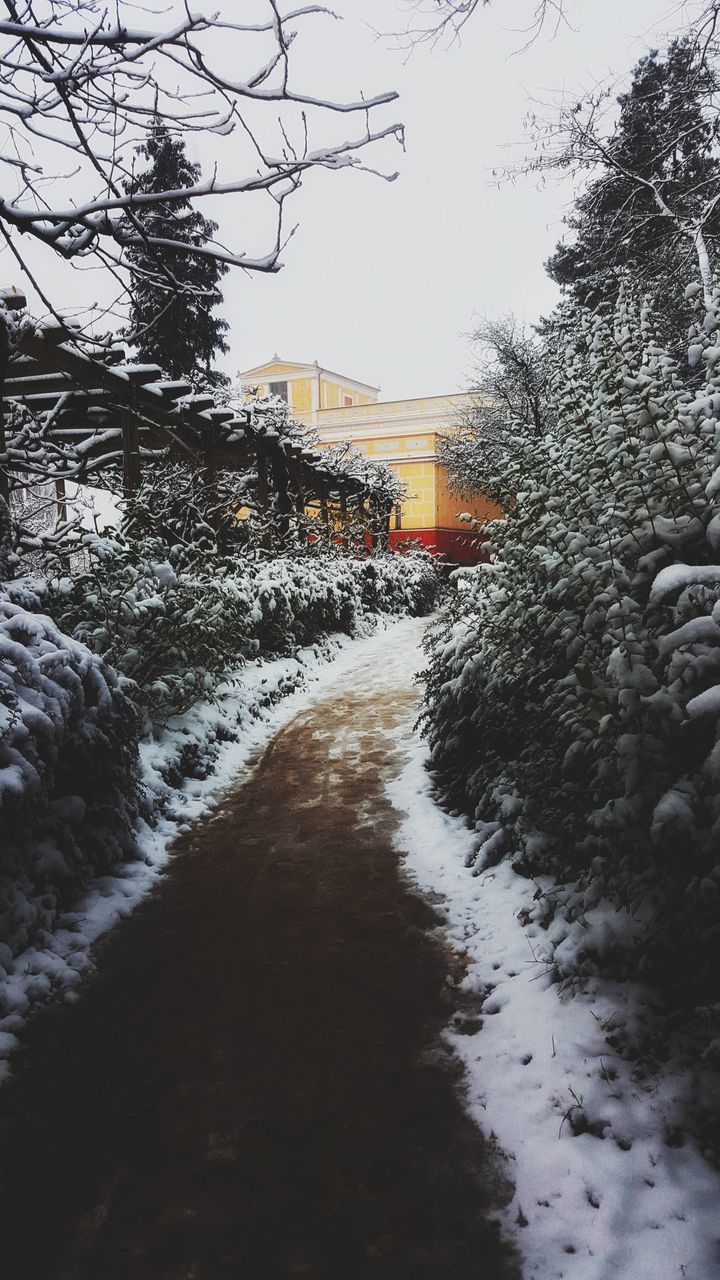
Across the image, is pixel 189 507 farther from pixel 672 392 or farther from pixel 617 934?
pixel 617 934

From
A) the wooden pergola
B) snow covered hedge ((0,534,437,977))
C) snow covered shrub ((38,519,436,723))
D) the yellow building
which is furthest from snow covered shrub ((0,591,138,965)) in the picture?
the yellow building

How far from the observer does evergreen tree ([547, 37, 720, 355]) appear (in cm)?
746

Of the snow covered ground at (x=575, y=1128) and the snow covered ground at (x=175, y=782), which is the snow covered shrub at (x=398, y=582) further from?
the snow covered ground at (x=575, y=1128)

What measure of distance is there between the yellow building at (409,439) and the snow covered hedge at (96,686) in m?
19.3

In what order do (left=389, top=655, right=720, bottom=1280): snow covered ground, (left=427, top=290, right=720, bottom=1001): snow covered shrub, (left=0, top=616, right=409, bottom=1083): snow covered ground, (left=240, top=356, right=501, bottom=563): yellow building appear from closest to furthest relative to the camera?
1. (left=389, top=655, right=720, bottom=1280): snow covered ground
2. (left=427, top=290, right=720, bottom=1001): snow covered shrub
3. (left=0, top=616, right=409, bottom=1083): snow covered ground
4. (left=240, top=356, right=501, bottom=563): yellow building

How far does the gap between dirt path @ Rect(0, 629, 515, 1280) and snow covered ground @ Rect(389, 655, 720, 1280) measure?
5.0 inches

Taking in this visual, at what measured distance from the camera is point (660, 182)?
363 inches

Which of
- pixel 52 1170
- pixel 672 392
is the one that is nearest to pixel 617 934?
pixel 52 1170

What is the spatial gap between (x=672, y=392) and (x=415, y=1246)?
3246 millimetres

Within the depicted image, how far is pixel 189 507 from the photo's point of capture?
25.8 ft

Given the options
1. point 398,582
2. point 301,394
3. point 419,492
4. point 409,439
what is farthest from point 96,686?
point 301,394

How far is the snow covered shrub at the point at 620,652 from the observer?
7.15 feet

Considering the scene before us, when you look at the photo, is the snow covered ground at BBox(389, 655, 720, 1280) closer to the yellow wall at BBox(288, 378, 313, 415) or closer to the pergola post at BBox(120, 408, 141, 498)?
the pergola post at BBox(120, 408, 141, 498)

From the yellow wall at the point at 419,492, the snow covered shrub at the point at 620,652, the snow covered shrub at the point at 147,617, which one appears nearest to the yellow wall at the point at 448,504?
the yellow wall at the point at 419,492
